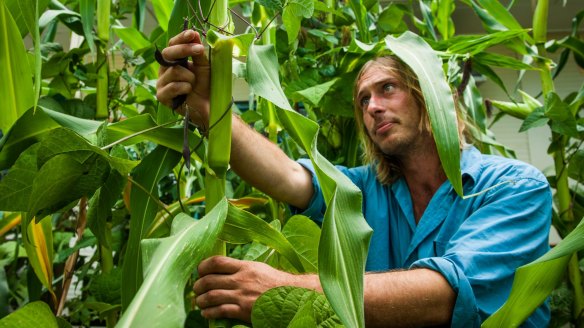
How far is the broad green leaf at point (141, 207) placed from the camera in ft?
1.56

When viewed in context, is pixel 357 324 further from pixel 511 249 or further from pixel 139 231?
pixel 511 249

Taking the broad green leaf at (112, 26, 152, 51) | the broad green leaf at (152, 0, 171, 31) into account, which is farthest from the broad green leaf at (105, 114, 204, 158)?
the broad green leaf at (112, 26, 152, 51)

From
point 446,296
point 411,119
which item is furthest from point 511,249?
point 411,119

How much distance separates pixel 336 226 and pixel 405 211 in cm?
60

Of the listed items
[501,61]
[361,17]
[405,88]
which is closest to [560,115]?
[501,61]

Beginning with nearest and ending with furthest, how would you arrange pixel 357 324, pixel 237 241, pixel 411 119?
pixel 357 324
pixel 237 241
pixel 411 119

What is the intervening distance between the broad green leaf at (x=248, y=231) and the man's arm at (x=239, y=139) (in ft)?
0.37

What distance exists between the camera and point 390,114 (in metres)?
0.94

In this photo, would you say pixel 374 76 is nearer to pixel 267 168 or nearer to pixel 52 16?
pixel 267 168

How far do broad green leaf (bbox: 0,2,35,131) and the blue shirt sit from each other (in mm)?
478

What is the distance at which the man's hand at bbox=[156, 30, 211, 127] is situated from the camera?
443 millimetres

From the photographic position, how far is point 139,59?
85cm

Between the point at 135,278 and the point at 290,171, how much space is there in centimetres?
42

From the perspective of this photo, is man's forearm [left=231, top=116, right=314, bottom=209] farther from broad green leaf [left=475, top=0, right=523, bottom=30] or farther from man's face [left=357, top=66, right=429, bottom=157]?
broad green leaf [left=475, top=0, right=523, bottom=30]
